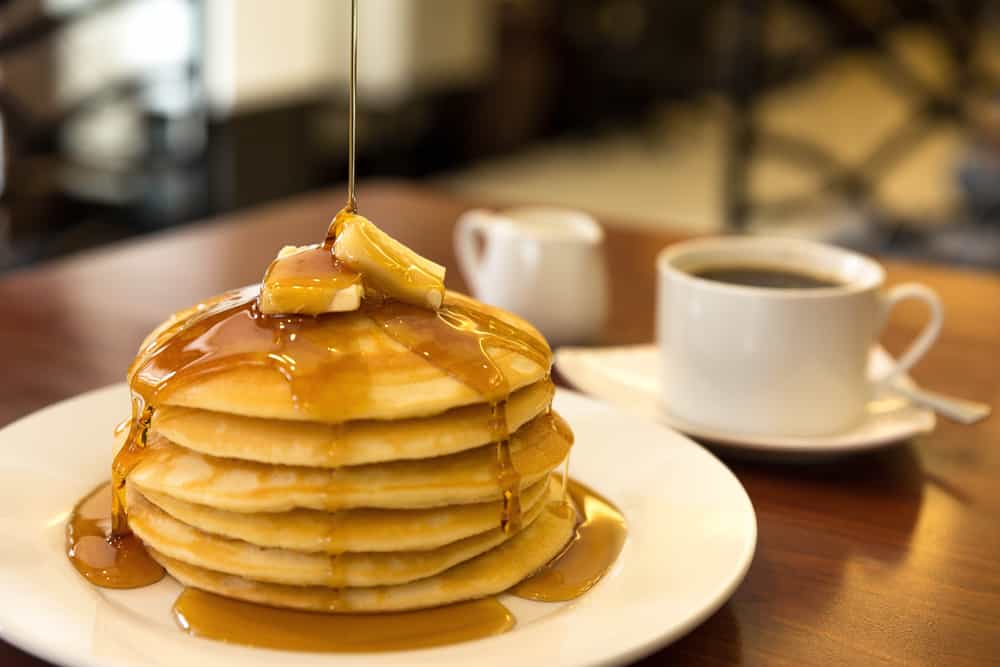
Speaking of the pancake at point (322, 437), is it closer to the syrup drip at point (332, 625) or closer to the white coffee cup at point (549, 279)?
the syrup drip at point (332, 625)

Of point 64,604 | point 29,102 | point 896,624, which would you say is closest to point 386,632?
point 64,604

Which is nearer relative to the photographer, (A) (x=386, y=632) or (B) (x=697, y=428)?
(A) (x=386, y=632)

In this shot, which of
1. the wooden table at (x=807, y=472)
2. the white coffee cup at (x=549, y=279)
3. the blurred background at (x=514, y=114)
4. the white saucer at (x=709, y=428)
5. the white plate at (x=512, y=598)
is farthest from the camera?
the blurred background at (x=514, y=114)

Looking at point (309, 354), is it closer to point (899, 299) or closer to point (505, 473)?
point (505, 473)

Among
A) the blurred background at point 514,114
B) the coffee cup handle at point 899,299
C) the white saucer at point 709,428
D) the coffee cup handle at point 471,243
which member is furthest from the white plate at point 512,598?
the blurred background at point 514,114

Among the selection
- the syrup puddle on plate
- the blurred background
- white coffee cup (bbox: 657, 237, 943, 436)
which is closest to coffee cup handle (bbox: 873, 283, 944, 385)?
white coffee cup (bbox: 657, 237, 943, 436)

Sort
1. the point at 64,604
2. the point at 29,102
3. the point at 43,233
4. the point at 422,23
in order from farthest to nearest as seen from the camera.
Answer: the point at 422,23 → the point at 43,233 → the point at 29,102 → the point at 64,604

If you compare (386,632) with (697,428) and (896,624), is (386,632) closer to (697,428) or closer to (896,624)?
(896,624)

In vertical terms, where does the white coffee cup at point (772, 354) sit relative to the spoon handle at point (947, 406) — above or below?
above
